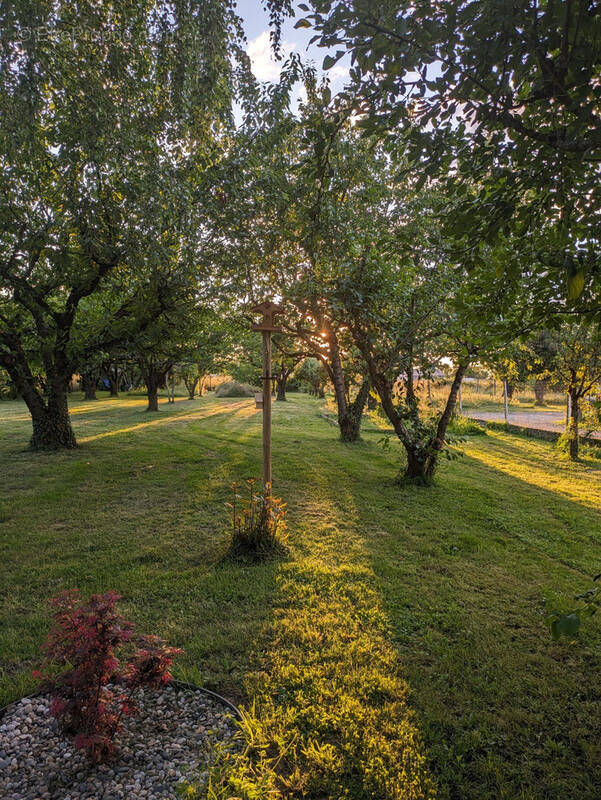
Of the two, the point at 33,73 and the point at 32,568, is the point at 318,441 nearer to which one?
the point at 32,568

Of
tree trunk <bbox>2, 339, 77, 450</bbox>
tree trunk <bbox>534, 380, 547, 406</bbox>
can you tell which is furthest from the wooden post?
tree trunk <bbox>534, 380, 547, 406</bbox>

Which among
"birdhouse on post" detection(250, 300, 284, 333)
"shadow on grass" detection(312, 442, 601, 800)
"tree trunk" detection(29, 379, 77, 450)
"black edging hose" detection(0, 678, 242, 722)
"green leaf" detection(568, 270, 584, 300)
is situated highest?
"birdhouse on post" detection(250, 300, 284, 333)

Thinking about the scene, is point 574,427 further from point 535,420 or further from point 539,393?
point 539,393

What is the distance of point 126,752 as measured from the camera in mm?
2361

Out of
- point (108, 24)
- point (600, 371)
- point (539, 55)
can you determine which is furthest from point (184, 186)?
point (600, 371)

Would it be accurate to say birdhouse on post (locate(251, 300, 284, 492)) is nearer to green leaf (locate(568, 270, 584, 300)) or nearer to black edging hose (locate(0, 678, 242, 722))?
black edging hose (locate(0, 678, 242, 722))

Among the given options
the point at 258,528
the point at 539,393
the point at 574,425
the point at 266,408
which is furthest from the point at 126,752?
the point at 539,393

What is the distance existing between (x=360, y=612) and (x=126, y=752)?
2.24 meters

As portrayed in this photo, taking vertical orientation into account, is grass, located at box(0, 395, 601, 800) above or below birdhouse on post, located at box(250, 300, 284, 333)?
below

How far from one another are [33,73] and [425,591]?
7447mm

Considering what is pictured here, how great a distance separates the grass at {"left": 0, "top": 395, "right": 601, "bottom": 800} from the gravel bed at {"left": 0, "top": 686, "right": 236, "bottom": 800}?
0.79 feet

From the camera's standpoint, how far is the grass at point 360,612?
246 cm

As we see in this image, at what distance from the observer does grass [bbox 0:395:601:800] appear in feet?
8.09

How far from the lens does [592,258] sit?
236 centimetres
